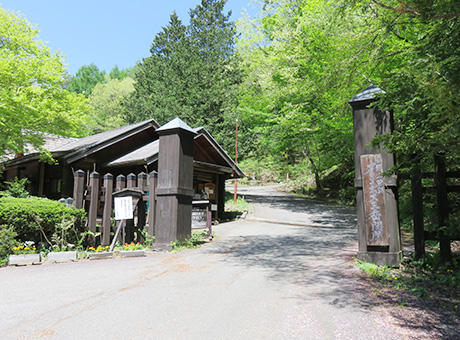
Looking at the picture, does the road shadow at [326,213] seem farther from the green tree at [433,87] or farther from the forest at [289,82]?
the green tree at [433,87]

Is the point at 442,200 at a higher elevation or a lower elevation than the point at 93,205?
higher

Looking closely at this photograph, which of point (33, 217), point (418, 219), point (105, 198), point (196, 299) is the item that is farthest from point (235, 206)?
point (196, 299)

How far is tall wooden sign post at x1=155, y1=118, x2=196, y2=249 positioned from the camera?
28.7ft

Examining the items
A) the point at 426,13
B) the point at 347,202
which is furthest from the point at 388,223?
the point at 347,202

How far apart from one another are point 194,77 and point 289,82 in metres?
15.4

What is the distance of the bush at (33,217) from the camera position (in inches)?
293

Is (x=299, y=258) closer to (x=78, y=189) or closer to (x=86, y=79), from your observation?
(x=78, y=189)

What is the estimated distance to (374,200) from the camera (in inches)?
250

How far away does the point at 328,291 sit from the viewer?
4.70 meters

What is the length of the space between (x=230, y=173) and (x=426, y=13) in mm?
14143

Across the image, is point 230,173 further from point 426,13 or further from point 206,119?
point 426,13

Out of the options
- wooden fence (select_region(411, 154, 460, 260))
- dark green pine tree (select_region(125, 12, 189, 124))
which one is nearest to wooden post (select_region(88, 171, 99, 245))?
wooden fence (select_region(411, 154, 460, 260))

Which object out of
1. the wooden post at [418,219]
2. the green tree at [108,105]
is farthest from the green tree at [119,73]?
the wooden post at [418,219]

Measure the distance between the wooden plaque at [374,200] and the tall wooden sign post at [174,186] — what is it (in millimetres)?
4906
